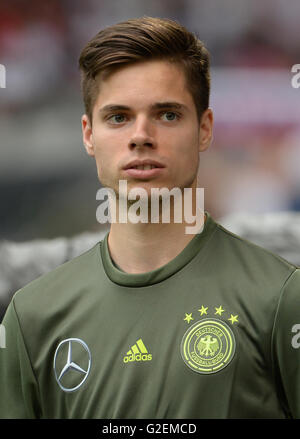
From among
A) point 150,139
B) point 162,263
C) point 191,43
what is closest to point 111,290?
point 162,263

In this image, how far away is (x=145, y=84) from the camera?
6.26 ft

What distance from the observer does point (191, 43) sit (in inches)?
78.9

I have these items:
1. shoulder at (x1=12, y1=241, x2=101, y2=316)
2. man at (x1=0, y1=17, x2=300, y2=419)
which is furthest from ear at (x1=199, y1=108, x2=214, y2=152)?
shoulder at (x1=12, y1=241, x2=101, y2=316)

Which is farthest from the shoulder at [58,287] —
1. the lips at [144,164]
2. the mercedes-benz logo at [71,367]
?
the lips at [144,164]

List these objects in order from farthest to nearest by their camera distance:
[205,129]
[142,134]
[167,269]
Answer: [205,129] < [167,269] < [142,134]

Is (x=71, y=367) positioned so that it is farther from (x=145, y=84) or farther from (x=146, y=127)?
(x=145, y=84)

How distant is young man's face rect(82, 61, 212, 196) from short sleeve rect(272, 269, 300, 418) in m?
0.42

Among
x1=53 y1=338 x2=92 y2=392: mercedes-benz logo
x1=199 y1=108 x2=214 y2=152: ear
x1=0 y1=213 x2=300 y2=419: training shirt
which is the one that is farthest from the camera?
x1=199 y1=108 x2=214 y2=152: ear

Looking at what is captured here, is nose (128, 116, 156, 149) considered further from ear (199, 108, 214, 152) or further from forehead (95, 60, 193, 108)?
ear (199, 108, 214, 152)

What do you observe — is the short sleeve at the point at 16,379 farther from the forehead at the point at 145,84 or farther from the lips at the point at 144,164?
the forehead at the point at 145,84

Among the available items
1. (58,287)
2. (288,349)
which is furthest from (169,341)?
(58,287)

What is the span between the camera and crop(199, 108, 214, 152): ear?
2.06 metres

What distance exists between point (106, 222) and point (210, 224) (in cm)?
62

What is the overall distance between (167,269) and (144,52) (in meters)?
0.58
